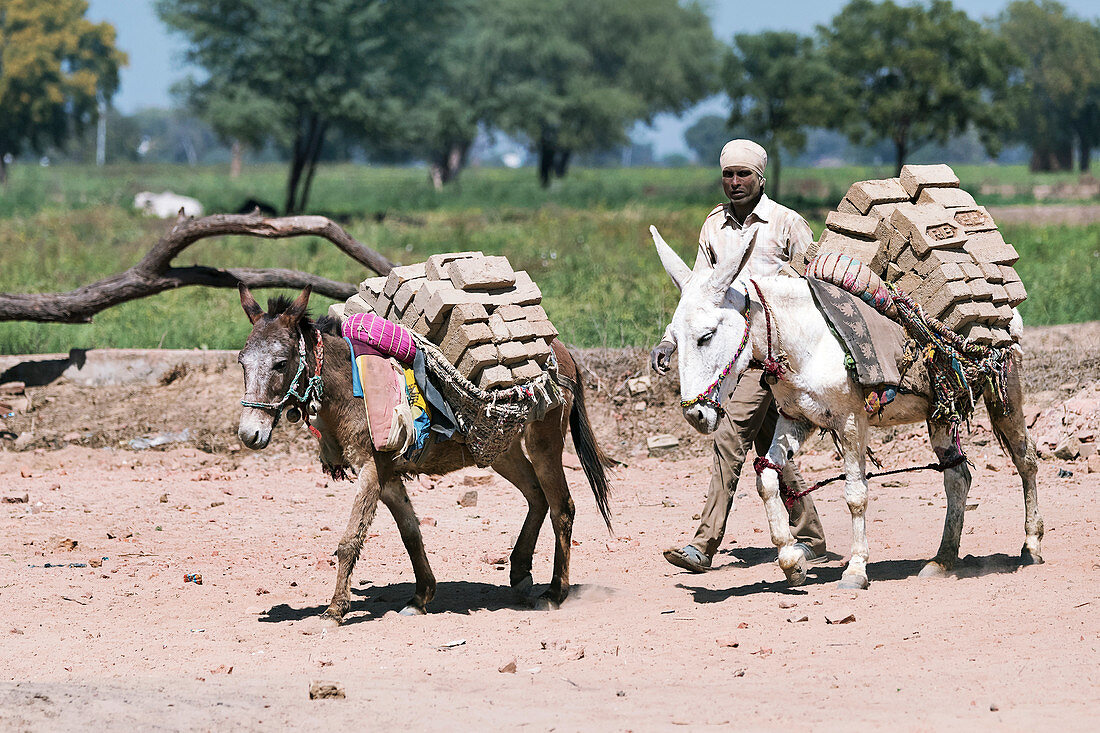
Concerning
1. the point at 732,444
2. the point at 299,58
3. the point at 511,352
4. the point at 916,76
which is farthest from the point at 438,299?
the point at 916,76

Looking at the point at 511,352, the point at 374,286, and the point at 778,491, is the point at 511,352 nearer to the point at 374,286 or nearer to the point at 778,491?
the point at 374,286

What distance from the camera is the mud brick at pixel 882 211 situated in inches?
280

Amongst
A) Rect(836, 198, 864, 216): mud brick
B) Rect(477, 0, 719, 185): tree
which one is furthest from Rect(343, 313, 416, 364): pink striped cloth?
Rect(477, 0, 719, 185): tree

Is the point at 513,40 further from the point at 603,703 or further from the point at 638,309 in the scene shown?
the point at 603,703

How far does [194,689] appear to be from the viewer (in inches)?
205

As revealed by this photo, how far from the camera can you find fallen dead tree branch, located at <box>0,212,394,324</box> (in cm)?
1191

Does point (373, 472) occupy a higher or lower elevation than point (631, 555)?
higher

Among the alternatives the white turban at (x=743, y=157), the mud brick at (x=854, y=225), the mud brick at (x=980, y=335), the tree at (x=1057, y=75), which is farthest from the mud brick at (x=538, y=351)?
the tree at (x=1057, y=75)

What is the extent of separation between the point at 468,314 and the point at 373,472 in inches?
38.6

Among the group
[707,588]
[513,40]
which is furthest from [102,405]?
[513,40]

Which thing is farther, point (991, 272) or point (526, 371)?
point (991, 272)

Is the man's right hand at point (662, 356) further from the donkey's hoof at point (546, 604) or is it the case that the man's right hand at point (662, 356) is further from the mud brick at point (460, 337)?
the donkey's hoof at point (546, 604)

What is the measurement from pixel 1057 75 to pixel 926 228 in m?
72.5

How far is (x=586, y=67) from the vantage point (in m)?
60.1
